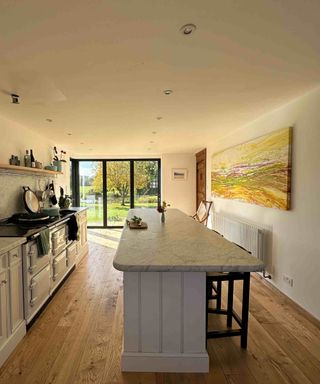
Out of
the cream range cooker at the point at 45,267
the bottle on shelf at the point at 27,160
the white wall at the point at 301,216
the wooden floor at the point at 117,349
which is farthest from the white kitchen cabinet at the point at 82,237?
the white wall at the point at 301,216

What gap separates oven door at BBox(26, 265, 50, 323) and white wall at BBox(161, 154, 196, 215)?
4.73 meters

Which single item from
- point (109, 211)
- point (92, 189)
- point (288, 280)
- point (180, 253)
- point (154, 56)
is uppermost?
point (154, 56)

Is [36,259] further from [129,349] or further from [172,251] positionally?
[172,251]

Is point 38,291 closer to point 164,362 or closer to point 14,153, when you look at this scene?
point 164,362

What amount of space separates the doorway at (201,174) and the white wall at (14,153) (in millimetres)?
3769

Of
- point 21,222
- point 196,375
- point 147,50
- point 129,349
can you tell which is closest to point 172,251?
point 129,349

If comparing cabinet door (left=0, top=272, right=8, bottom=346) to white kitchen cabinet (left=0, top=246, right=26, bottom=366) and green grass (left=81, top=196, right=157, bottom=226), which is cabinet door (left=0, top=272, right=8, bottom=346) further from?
green grass (left=81, top=196, right=157, bottom=226)

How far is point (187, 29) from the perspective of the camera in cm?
140

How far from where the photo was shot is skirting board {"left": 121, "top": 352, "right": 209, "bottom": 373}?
5.49 feet

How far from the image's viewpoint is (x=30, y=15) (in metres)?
1.28

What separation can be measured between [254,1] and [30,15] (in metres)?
1.18

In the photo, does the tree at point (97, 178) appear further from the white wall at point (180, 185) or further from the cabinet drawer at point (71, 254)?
the cabinet drawer at point (71, 254)

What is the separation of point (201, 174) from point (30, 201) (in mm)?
4371

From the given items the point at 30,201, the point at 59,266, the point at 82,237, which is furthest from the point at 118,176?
the point at 59,266
